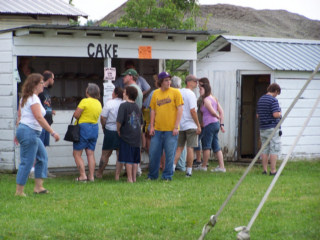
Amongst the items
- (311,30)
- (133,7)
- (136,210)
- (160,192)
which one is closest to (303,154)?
(160,192)

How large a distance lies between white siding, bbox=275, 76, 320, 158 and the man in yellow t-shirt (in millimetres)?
3958

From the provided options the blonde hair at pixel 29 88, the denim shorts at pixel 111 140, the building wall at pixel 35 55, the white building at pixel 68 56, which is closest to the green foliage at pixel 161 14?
the white building at pixel 68 56

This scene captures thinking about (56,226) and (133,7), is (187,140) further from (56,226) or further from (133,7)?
(133,7)

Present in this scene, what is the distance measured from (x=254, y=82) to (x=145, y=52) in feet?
12.9

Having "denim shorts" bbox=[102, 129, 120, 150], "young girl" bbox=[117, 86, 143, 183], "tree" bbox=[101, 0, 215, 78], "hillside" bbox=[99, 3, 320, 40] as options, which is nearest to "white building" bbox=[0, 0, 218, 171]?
"denim shorts" bbox=[102, 129, 120, 150]

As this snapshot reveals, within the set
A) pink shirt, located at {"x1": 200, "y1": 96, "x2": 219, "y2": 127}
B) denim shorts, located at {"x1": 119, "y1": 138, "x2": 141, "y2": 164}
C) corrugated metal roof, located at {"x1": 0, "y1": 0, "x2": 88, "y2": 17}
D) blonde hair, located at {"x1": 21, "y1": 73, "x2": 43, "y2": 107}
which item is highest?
corrugated metal roof, located at {"x1": 0, "y1": 0, "x2": 88, "y2": 17}

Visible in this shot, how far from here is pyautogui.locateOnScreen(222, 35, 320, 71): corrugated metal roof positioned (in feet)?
49.0

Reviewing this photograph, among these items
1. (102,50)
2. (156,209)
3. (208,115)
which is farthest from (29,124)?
(208,115)

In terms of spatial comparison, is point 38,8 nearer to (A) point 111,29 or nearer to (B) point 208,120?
(A) point 111,29

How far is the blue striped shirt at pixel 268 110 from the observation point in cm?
1227

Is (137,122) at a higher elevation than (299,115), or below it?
higher

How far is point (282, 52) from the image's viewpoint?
52.2 feet

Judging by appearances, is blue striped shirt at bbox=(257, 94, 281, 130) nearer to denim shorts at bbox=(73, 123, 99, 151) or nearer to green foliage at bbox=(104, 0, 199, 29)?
denim shorts at bbox=(73, 123, 99, 151)

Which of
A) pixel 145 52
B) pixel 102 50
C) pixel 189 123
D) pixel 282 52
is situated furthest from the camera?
pixel 282 52
